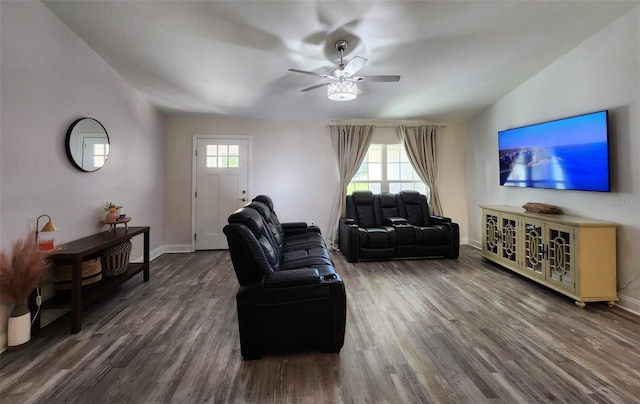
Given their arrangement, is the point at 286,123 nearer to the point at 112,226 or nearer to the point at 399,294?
the point at 112,226

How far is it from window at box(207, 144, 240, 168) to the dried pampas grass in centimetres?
314

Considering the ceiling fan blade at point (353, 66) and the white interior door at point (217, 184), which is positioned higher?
the ceiling fan blade at point (353, 66)

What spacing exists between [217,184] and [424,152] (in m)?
3.95

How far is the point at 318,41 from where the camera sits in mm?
2852

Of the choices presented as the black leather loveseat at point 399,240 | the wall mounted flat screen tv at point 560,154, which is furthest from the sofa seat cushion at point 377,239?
the wall mounted flat screen tv at point 560,154

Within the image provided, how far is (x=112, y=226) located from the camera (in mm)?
3367

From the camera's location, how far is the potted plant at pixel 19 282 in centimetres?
198

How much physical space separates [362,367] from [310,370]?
1.15ft

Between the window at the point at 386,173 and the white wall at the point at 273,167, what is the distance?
0.59 m

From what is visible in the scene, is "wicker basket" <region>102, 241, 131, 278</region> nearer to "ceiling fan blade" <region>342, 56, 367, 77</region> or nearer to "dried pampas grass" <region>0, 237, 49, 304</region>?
"dried pampas grass" <region>0, 237, 49, 304</region>

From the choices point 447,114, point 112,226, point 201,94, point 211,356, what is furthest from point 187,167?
point 447,114

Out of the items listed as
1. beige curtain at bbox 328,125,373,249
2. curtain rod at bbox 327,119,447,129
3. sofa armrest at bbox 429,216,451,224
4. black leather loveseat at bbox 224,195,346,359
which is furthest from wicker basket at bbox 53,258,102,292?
sofa armrest at bbox 429,216,451,224

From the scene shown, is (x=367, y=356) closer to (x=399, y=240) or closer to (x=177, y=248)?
(x=399, y=240)

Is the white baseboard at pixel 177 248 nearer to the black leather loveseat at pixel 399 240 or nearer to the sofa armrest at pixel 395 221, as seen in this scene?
the black leather loveseat at pixel 399 240
